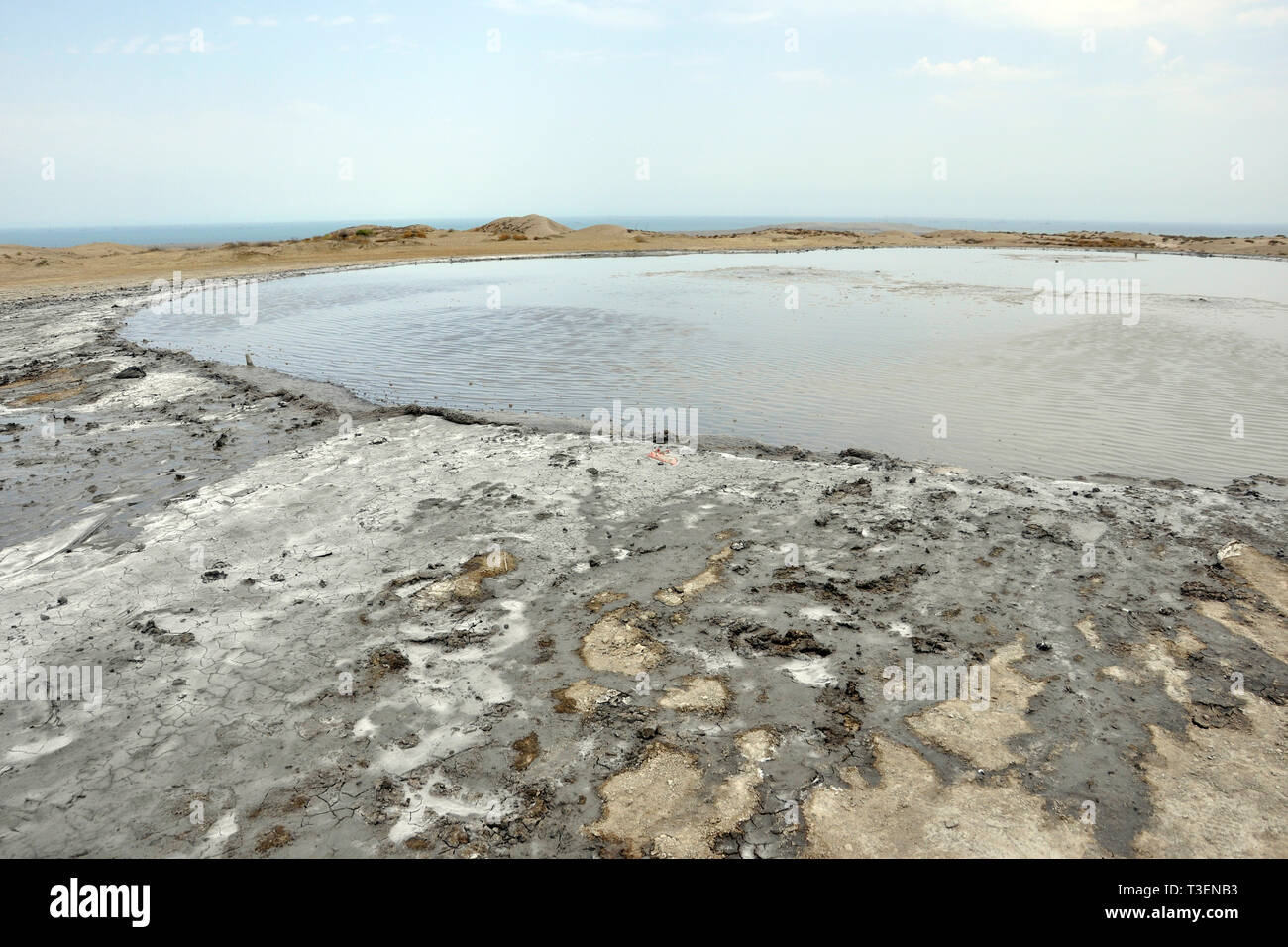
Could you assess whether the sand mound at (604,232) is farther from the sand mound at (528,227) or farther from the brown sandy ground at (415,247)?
the sand mound at (528,227)

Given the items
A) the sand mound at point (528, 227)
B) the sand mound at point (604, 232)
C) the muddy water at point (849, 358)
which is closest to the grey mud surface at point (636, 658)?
the muddy water at point (849, 358)

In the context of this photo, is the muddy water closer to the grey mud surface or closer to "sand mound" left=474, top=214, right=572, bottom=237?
the grey mud surface

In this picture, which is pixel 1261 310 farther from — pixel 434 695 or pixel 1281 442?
pixel 434 695

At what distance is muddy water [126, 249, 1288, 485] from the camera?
10.4 m

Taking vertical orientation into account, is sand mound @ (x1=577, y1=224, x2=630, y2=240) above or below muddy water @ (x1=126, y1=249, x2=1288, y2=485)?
above

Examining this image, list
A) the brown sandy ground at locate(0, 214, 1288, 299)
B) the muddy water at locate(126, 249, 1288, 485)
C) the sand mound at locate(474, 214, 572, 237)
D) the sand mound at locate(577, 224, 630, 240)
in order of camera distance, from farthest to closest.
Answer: the sand mound at locate(474, 214, 572, 237), the sand mound at locate(577, 224, 630, 240), the brown sandy ground at locate(0, 214, 1288, 299), the muddy water at locate(126, 249, 1288, 485)

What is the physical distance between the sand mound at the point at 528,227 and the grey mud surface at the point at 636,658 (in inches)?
1901

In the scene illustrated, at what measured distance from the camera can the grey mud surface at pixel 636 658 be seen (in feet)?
12.8

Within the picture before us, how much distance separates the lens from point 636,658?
5.33m

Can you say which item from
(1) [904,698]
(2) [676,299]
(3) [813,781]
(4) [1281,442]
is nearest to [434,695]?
(3) [813,781]

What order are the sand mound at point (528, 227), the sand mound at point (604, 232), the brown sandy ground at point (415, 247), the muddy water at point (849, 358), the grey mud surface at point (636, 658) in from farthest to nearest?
1. the sand mound at point (528, 227)
2. the sand mound at point (604, 232)
3. the brown sandy ground at point (415, 247)
4. the muddy water at point (849, 358)
5. the grey mud surface at point (636, 658)

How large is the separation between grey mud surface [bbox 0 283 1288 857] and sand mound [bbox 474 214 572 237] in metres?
48.3

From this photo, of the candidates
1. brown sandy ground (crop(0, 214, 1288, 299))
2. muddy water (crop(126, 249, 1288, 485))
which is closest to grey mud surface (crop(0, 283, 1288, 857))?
muddy water (crop(126, 249, 1288, 485))

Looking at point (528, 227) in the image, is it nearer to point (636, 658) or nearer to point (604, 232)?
point (604, 232)
